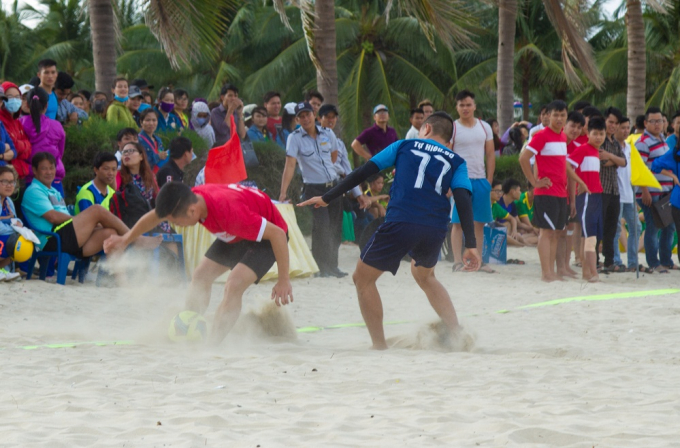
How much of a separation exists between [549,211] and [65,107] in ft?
20.4

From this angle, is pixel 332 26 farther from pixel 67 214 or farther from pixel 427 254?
pixel 427 254

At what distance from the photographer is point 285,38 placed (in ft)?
114

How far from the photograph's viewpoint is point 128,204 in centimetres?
966

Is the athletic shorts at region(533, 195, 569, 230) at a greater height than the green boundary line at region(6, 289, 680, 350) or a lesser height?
greater

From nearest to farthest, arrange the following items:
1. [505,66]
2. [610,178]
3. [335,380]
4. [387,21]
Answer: [335,380], [610,178], [387,21], [505,66]

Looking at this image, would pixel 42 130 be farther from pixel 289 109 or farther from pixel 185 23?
pixel 289 109

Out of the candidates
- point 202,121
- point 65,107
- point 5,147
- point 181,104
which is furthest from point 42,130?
point 181,104

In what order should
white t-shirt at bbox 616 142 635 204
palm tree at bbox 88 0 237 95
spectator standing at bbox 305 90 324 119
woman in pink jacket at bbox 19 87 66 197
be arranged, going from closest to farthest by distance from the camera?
woman in pink jacket at bbox 19 87 66 197 → white t-shirt at bbox 616 142 635 204 → palm tree at bbox 88 0 237 95 → spectator standing at bbox 305 90 324 119

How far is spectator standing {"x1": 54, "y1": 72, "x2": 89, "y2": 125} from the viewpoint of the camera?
10.7 m

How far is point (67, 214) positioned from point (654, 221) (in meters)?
7.98

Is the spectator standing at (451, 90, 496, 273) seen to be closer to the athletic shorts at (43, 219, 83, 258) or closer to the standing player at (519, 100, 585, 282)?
the standing player at (519, 100, 585, 282)

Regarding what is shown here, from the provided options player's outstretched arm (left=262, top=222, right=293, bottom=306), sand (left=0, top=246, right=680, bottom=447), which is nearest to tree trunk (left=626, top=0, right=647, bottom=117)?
sand (left=0, top=246, right=680, bottom=447)

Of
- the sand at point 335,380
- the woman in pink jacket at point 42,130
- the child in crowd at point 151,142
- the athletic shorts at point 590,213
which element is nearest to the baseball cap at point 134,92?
the child in crowd at point 151,142

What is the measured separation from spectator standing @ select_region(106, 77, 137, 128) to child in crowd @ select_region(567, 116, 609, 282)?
19.2ft
